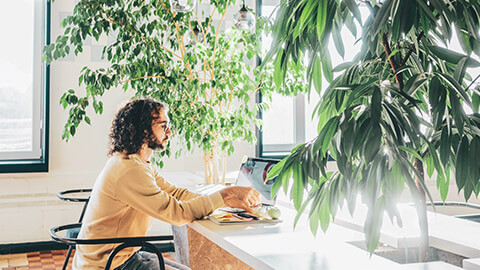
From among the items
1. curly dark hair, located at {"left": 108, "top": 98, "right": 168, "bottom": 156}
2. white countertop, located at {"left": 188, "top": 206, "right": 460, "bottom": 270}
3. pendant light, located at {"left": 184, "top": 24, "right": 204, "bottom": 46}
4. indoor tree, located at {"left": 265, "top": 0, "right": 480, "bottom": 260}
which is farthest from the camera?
pendant light, located at {"left": 184, "top": 24, "right": 204, "bottom": 46}

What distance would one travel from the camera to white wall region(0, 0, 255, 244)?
4844 millimetres

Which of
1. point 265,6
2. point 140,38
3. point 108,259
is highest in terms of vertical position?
point 265,6

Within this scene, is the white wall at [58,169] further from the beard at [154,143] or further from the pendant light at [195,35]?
the beard at [154,143]

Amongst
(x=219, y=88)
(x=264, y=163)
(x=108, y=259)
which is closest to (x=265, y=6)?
(x=219, y=88)

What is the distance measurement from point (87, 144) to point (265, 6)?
2494 millimetres

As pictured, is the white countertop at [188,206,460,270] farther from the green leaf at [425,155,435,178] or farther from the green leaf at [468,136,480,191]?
the green leaf at [468,136,480,191]

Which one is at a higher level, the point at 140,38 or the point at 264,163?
the point at 140,38

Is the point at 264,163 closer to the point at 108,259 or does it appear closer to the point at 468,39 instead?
the point at 108,259

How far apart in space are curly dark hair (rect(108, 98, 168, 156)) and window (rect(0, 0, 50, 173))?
9.10 ft

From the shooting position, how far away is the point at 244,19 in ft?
11.8

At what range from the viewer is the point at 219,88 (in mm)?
3516

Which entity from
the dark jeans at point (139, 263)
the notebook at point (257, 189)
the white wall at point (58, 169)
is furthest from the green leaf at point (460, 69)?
the white wall at point (58, 169)

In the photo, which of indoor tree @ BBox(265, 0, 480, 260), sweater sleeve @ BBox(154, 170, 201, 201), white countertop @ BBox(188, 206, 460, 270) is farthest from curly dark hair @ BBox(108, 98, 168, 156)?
indoor tree @ BBox(265, 0, 480, 260)

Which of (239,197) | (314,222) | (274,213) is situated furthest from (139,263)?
(314,222)
